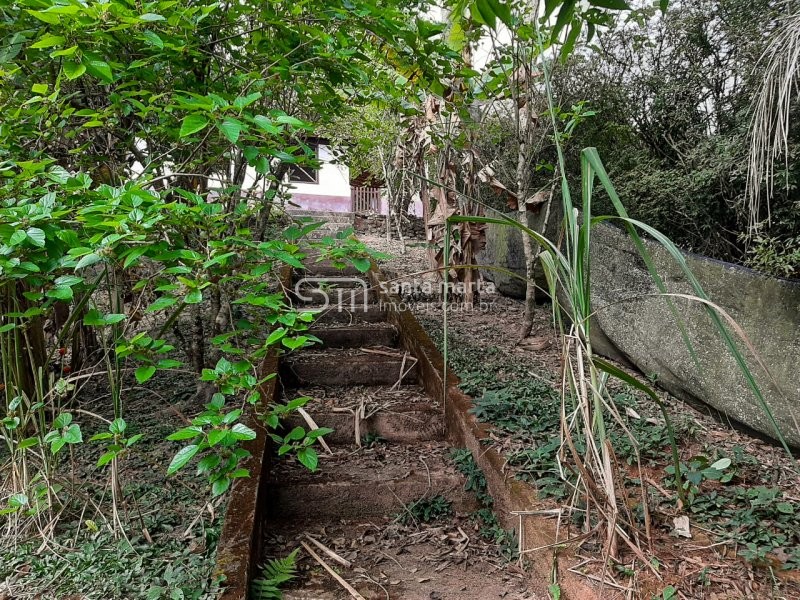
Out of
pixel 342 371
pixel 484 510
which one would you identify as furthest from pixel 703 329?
pixel 342 371

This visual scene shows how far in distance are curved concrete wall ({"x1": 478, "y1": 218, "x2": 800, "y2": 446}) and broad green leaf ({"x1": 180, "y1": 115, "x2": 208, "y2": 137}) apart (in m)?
1.66

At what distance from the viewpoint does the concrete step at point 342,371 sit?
3.58 m

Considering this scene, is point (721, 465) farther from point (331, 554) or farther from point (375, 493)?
point (331, 554)

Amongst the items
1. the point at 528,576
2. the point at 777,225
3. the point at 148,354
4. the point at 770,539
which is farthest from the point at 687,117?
the point at 148,354

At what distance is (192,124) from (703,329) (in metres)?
2.77

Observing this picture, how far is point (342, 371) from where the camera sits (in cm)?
362

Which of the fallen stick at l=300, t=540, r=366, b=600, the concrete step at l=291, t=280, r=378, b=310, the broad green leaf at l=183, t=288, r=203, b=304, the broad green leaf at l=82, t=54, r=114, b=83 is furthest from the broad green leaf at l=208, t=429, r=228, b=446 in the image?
the concrete step at l=291, t=280, r=378, b=310

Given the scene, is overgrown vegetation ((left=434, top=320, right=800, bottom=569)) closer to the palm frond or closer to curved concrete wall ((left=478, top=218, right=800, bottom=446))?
curved concrete wall ((left=478, top=218, right=800, bottom=446))

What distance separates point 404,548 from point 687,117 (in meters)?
3.66

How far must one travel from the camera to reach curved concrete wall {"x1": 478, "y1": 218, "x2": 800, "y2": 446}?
94.3 inches

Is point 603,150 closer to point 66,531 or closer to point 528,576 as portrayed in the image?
point 528,576

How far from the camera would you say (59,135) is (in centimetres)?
237

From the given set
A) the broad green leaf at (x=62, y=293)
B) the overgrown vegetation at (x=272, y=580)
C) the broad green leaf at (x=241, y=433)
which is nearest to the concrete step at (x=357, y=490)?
the overgrown vegetation at (x=272, y=580)

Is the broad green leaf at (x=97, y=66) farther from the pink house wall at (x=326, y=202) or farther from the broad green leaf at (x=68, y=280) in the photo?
the pink house wall at (x=326, y=202)
